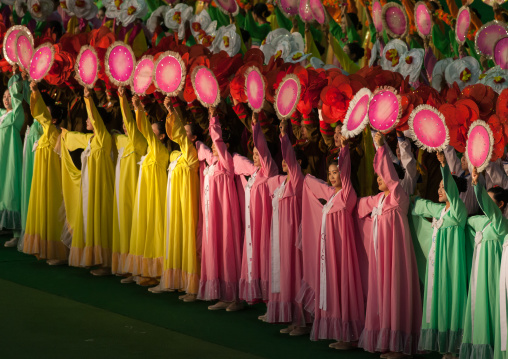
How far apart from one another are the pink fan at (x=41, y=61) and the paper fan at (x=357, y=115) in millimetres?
2849

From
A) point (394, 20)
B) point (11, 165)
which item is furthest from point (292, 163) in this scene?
point (11, 165)

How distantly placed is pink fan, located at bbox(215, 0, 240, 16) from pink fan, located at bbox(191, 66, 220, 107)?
1990 mm

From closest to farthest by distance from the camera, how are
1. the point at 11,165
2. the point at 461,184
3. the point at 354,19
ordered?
the point at 461,184
the point at 11,165
the point at 354,19

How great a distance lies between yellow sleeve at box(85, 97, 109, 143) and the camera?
708 centimetres

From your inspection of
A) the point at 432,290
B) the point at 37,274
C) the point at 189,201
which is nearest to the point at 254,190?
the point at 189,201

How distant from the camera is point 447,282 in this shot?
5.03 m

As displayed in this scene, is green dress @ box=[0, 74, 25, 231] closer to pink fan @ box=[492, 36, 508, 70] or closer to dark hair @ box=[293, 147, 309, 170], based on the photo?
dark hair @ box=[293, 147, 309, 170]

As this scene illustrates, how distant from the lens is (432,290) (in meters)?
5.08

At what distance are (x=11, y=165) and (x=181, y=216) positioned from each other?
85.6 inches

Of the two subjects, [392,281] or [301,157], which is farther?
[301,157]

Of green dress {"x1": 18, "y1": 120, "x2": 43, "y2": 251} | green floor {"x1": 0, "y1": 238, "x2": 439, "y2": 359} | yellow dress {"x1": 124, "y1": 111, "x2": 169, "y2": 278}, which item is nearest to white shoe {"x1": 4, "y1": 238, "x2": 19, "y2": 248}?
green dress {"x1": 18, "y1": 120, "x2": 43, "y2": 251}

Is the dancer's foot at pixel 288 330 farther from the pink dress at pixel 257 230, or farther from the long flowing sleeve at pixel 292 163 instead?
the long flowing sleeve at pixel 292 163

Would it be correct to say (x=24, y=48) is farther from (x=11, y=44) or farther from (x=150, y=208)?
(x=150, y=208)

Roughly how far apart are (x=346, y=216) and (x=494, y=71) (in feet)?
7.02
